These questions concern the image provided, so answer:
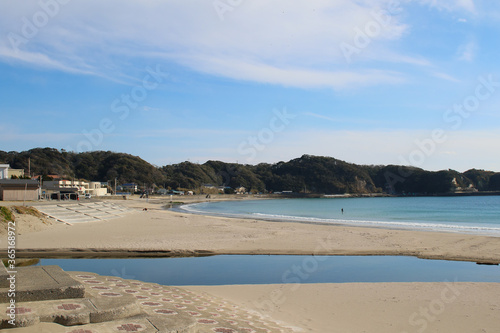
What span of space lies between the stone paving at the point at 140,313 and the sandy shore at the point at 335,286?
0.91 m

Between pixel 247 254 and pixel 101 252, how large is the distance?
5.98m

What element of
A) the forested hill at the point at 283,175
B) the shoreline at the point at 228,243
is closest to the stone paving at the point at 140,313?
the shoreline at the point at 228,243

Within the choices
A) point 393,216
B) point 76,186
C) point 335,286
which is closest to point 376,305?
point 335,286

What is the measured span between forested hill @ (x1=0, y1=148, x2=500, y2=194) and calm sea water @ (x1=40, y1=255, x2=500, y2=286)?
4145 inches

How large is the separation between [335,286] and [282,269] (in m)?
2.89

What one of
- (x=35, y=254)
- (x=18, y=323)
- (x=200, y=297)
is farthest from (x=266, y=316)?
(x=35, y=254)

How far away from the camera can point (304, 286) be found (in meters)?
10.8

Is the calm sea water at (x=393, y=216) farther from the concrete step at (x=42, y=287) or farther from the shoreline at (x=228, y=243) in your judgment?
the concrete step at (x=42, y=287)

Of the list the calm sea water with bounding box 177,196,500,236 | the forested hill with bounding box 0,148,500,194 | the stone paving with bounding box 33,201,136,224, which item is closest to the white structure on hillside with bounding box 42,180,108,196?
the calm sea water with bounding box 177,196,500,236

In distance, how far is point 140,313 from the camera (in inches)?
253

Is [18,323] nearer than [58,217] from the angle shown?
Yes

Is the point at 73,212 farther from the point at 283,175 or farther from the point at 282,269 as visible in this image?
the point at 283,175

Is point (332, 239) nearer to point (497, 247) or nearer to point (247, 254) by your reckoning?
point (247, 254)

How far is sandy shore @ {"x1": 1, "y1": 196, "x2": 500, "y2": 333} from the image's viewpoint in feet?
26.1
